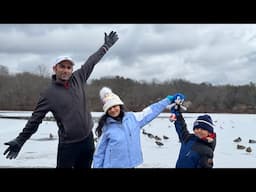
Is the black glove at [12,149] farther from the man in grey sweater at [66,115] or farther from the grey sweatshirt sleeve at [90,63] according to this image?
the grey sweatshirt sleeve at [90,63]

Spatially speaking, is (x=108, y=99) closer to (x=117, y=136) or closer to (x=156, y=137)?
(x=117, y=136)

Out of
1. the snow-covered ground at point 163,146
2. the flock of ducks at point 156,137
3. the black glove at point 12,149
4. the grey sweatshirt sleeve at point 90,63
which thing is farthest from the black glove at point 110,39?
the flock of ducks at point 156,137

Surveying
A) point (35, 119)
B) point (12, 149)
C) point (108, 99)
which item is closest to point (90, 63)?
point (108, 99)

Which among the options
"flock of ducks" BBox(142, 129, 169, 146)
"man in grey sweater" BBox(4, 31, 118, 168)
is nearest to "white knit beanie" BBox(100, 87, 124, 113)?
"man in grey sweater" BBox(4, 31, 118, 168)

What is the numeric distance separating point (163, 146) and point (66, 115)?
7.64 feet

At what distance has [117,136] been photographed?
2180 mm

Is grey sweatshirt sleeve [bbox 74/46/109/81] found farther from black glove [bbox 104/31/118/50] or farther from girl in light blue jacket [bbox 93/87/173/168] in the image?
girl in light blue jacket [bbox 93/87/173/168]

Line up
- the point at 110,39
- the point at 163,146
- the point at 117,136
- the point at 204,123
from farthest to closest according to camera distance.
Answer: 1. the point at 163,146
2. the point at 110,39
3. the point at 204,123
4. the point at 117,136

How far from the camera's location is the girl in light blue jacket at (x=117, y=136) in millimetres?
2180

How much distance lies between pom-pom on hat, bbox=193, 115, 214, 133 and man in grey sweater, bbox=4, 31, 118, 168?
0.64 meters

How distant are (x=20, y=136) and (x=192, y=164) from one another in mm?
1003

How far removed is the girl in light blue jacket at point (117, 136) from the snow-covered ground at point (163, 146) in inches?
18.1

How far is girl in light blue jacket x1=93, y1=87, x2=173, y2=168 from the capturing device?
7.15 ft

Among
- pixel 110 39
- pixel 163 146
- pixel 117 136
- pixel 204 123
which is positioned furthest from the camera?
pixel 163 146
